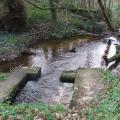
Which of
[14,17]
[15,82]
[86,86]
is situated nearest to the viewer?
[86,86]

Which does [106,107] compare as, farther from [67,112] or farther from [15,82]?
[15,82]

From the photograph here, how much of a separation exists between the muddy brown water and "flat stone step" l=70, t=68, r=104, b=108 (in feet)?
1.89

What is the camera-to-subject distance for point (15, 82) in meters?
10.7

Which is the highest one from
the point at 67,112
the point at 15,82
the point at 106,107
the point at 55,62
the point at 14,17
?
the point at 14,17

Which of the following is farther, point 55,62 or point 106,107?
point 55,62

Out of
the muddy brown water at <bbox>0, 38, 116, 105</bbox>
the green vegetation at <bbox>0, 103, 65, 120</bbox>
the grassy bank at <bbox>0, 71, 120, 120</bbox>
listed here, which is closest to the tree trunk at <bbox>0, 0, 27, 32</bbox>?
the muddy brown water at <bbox>0, 38, 116, 105</bbox>

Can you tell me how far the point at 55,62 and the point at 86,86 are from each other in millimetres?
4937

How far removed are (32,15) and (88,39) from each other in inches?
182

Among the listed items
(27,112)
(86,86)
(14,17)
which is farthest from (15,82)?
(14,17)

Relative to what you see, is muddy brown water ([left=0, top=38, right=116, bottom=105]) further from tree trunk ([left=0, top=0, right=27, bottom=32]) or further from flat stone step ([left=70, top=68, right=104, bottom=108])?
tree trunk ([left=0, top=0, right=27, bottom=32])

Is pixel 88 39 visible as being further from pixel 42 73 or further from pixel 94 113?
pixel 94 113

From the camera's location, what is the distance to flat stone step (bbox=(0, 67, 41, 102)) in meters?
9.48

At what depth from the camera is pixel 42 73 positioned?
12.7 metres

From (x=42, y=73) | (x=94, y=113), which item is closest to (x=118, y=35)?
(x=42, y=73)
